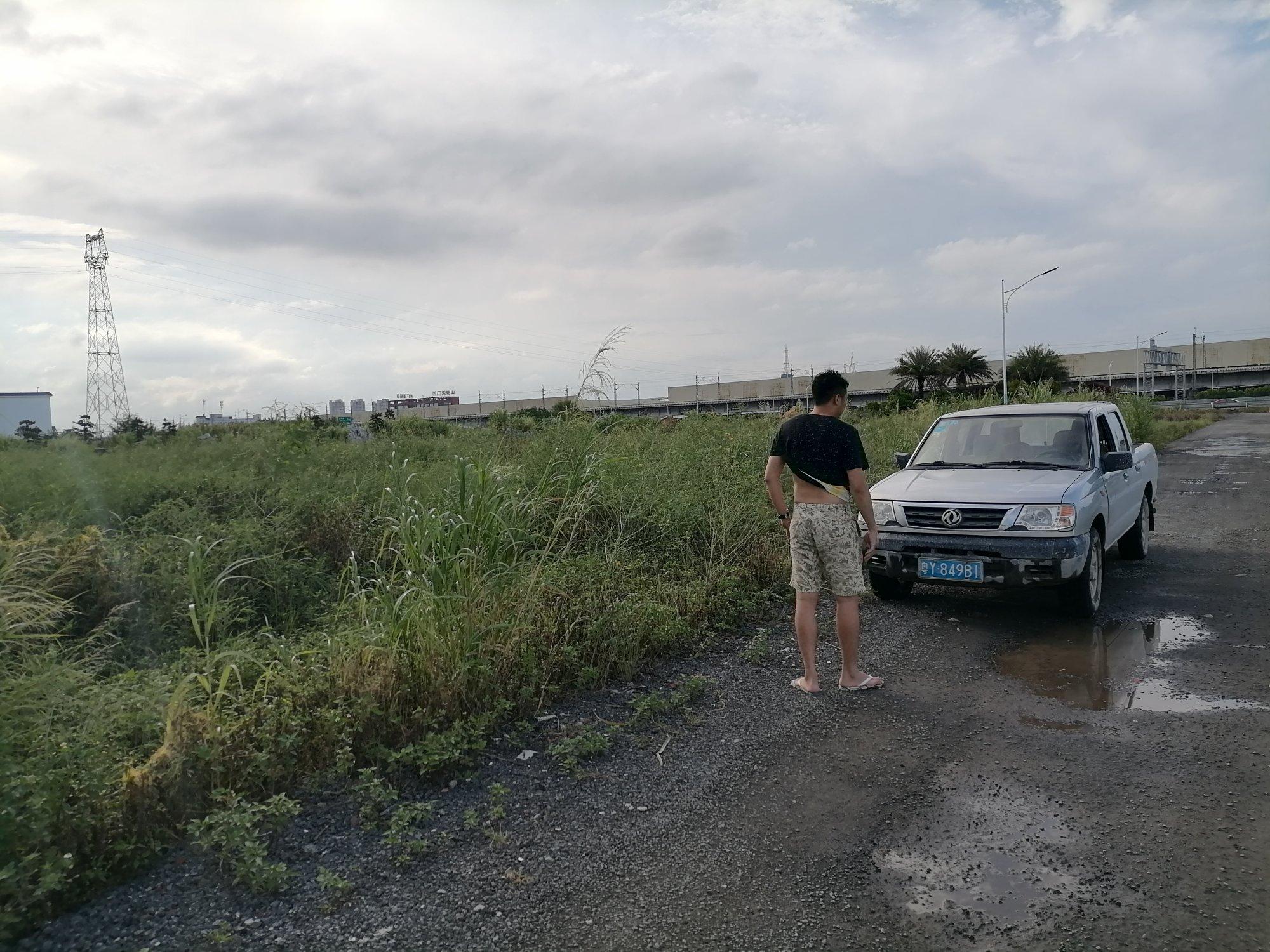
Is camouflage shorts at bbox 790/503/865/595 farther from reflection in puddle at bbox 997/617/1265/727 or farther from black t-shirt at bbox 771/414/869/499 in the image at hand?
reflection in puddle at bbox 997/617/1265/727

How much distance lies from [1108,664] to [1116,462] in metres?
2.40

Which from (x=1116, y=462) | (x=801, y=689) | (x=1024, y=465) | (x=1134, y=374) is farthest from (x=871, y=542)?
(x=1134, y=374)

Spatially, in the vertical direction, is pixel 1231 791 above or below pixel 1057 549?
below

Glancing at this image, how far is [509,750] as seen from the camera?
450 cm

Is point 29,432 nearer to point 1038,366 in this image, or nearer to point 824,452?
point 824,452

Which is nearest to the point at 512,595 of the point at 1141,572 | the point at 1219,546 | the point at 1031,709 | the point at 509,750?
the point at 509,750

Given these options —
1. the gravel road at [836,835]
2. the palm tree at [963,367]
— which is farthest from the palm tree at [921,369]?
the gravel road at [836,835]

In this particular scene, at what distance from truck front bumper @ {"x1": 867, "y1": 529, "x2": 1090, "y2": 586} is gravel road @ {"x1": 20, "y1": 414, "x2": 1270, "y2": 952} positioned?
0.84 metres

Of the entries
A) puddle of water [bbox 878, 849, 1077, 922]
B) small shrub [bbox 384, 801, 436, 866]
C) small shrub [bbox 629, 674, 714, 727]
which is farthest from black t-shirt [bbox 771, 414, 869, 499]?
small shrub [bbox 384, 801, 436, 866]

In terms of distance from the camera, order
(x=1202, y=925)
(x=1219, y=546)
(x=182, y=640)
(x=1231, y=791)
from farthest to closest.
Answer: (x=1219, y=546)
(x=182, y=640)
(x=1231, y=791)
(x=1202, y=925)

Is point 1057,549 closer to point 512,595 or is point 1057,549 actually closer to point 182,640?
point 512,595

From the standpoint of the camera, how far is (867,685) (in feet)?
18.0

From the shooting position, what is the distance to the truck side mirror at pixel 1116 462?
755 cm

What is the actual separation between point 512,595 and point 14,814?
307 centimetres
